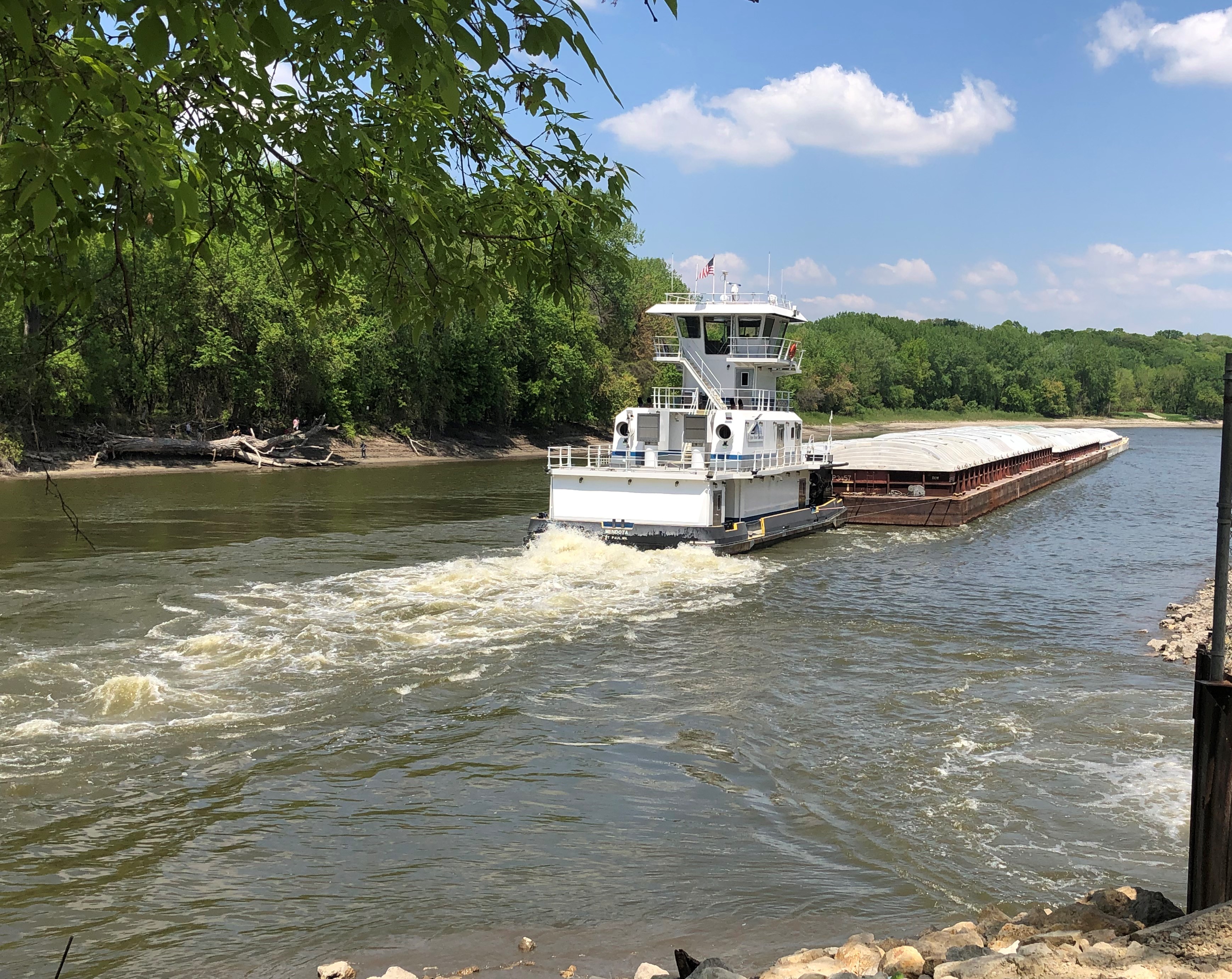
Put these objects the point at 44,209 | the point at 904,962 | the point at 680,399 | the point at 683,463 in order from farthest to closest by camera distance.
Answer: the point at 680,399
the point at 683,463
the point at 904,962
the point at 44,209

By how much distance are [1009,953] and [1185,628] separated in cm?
1358

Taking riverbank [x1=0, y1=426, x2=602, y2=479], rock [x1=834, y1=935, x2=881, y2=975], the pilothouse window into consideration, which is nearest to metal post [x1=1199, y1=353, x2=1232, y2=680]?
rock [x1=834, y1=935, x2=881, y2=975]

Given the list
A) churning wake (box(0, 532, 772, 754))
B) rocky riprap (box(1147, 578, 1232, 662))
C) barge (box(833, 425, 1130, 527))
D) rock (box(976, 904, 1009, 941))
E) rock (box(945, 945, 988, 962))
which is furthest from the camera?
barge (box(833, 425, 1130, 527))

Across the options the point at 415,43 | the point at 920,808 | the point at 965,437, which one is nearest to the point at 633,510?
the point at 920,808

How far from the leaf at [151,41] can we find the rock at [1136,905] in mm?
6429

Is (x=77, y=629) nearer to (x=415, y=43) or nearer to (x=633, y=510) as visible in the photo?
(x=633, y=510)

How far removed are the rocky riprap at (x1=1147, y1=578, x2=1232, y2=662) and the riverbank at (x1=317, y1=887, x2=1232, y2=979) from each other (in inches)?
354

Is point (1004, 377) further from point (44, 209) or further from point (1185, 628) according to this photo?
point (44, 209)

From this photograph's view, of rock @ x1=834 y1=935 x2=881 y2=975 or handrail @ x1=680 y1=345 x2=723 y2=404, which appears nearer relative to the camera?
rock @ x1=834 y1=935 x2=881 y2=975

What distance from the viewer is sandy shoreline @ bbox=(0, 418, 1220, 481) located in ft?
138

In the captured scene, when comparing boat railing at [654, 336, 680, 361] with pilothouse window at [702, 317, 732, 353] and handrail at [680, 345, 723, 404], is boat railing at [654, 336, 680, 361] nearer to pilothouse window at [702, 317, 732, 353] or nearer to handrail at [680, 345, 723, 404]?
handrail at [680, 345, 723, 404]

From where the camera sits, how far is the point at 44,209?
3.37m

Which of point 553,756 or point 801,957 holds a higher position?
point 801,957

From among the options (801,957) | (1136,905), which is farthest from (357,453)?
(1136,905)
